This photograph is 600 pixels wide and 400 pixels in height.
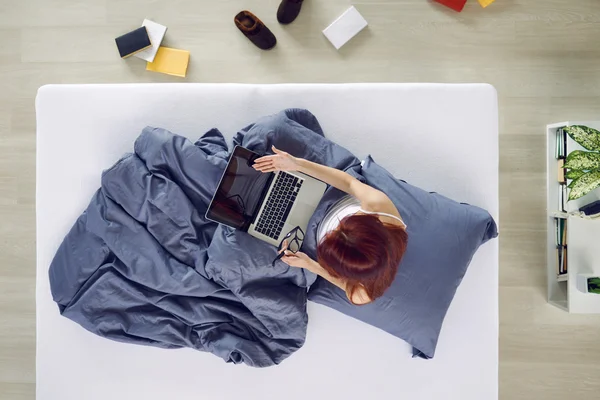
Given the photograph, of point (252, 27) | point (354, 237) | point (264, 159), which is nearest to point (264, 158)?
point (264, 159)

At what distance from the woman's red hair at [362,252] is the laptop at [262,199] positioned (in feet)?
0.84

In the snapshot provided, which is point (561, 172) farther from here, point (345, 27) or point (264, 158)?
point (264, 158)

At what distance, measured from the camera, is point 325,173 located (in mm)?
1445

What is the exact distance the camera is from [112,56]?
2100mm

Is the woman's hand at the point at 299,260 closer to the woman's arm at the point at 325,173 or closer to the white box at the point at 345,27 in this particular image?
the woman's arm at the point at 325,173

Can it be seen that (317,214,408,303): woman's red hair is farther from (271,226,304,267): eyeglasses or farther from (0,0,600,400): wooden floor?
(0,0,600,400): wooden floor

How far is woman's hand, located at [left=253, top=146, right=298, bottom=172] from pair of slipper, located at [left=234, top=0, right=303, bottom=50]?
727 mm

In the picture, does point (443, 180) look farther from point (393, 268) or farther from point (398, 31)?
point (398, 31)

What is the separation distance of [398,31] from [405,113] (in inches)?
23.5

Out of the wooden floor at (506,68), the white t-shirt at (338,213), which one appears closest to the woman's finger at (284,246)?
the white t-shirt at (338,213)

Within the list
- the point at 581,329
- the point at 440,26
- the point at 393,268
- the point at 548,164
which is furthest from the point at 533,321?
the point at 440,26

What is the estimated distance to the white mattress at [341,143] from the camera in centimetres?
160

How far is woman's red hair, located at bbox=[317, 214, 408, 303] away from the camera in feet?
4.03

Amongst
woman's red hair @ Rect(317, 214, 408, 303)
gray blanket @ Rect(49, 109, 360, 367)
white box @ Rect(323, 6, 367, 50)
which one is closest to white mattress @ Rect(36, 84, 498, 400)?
gray blanket @ Rect(49, 109, 360, 367)
